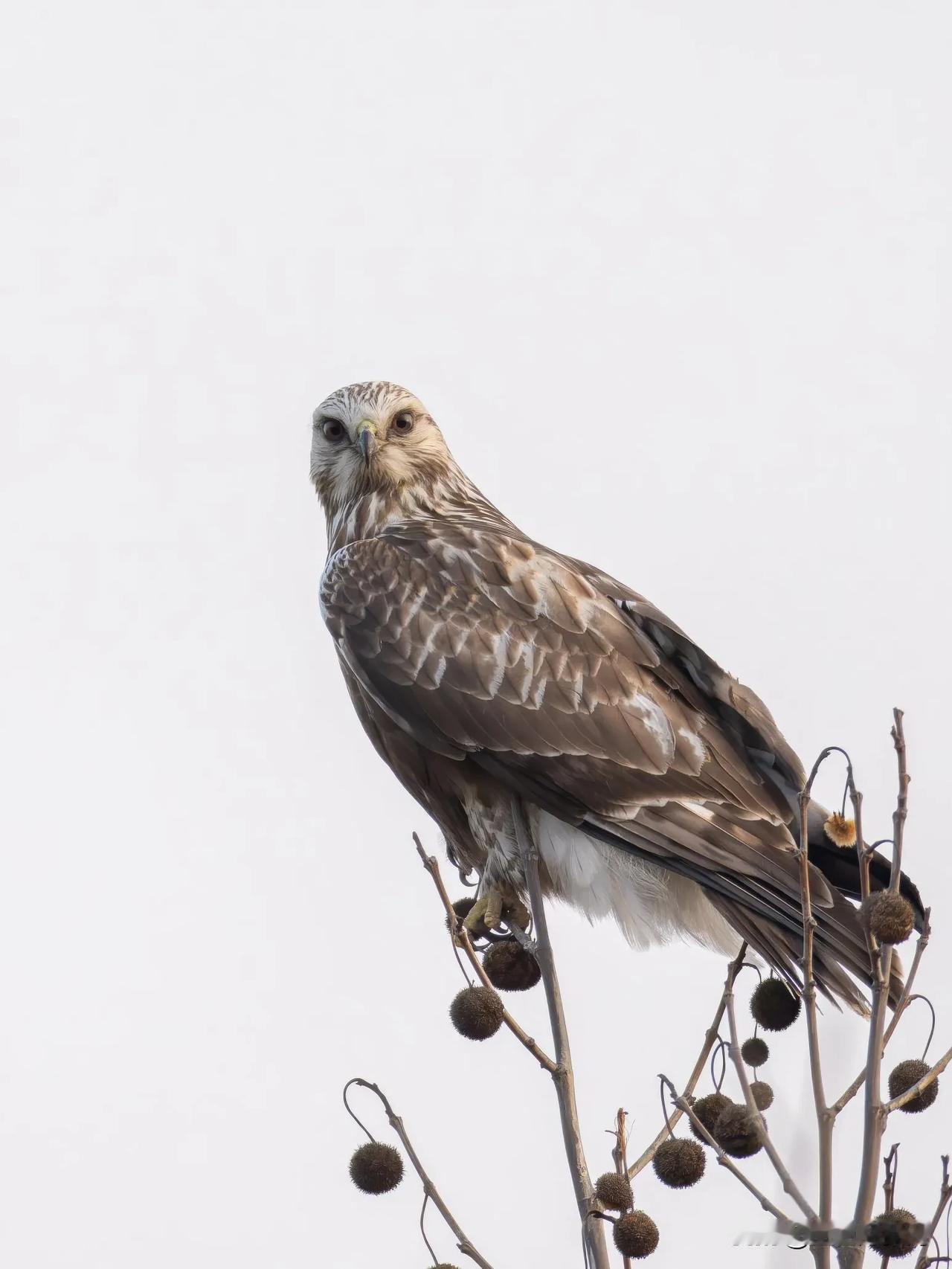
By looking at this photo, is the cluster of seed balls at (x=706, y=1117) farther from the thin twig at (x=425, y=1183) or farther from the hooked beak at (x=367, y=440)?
the hooked beak at (x=367, y=440)

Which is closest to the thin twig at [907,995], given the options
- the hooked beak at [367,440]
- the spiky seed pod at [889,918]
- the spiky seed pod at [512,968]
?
the spiky seed pod at [889,918]

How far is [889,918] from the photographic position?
3422mm

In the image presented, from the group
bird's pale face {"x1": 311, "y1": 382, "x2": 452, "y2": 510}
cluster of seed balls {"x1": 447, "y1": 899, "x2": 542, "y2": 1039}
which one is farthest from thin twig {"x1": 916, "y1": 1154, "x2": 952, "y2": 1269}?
bird's pale face {"x1": 311, "y1": 382, "x2": 452, "y2": 510}

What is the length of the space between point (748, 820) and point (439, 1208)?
173 cm

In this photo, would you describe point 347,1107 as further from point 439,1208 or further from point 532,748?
point 532,748

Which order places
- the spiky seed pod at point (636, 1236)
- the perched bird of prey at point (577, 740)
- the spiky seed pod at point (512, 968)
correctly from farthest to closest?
1. the perched bird of prey at point (577, 740)
2. the spiky seed pod at point (512, 968)
3. the spiky seed pod at point (636, 1236)

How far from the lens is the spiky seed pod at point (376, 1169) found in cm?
399

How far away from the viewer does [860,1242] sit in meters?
3.04

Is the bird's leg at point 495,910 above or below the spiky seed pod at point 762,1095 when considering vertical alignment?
above

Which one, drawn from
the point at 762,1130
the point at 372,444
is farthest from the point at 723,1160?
the point at 372,444

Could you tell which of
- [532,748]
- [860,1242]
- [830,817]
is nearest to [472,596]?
[532,748]

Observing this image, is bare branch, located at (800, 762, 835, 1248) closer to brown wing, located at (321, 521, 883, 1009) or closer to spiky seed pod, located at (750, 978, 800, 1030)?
spiky seed pod, located at (750, 978, 800, 1030)

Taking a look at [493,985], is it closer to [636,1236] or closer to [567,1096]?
[567,1096]

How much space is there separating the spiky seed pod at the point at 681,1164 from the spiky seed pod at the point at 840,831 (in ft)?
2.46
